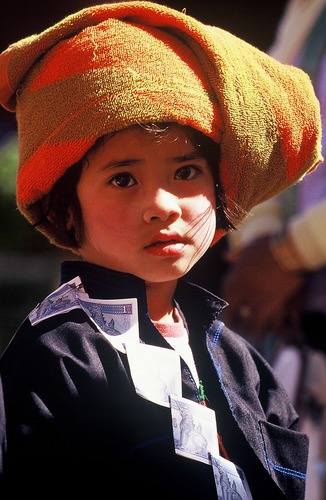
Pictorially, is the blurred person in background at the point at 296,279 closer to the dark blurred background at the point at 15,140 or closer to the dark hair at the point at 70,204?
the dark hair at the point at 70,204

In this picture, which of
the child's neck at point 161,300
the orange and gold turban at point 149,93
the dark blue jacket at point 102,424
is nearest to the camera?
the dark blue jacket at point 102,424

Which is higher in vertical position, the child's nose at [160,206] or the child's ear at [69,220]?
the child's nose at [160,206]

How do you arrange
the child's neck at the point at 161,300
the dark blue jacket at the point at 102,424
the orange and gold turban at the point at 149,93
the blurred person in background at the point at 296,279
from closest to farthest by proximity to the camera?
the dark blue jacket at the point at 102,424, the orange and gold turban at the point at 149,93, the child's neck at the point at 161,300, the blurred person in background at the point at 296,279

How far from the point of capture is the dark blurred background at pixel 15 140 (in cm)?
428

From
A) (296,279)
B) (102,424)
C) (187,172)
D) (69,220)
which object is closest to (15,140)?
(296,279)

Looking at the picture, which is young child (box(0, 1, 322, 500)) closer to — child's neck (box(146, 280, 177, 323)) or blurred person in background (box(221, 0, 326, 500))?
child's neck (box(146, 280, 177, 323))

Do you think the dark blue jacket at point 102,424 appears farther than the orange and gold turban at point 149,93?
No

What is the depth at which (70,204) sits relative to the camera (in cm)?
145

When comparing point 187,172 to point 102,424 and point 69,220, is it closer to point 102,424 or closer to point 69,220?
point 69,220

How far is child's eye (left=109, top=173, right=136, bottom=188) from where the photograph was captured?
4.45ft

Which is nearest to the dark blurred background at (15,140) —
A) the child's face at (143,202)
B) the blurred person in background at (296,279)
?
the blurred person in background at (296,279)

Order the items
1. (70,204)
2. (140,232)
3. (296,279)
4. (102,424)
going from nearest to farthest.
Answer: (102,424) < (140,232) < (70,204) < (296,279)

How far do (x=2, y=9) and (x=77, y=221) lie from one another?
126 inches

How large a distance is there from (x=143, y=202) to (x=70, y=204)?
18 centimetres
